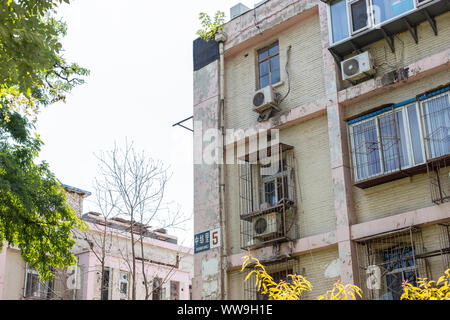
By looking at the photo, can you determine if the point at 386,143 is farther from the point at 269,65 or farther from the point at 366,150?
the point at 269,65

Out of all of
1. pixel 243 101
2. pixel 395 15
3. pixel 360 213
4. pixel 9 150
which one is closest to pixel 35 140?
pixel 9 150

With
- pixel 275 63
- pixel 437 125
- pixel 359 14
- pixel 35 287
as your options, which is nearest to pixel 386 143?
pixel 437 125

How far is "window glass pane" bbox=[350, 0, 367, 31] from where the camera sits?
1220cm

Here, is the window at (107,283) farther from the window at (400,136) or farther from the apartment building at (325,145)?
the window at (400,136)

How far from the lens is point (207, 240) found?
542 inches

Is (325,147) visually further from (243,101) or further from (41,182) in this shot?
(41,182)

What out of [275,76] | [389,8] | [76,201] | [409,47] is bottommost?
[409,47]

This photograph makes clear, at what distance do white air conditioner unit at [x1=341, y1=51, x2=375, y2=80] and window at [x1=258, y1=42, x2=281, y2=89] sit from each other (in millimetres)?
2142

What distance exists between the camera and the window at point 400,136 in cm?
1053

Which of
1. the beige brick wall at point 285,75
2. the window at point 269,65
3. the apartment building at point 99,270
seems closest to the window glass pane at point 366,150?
the beige brick wall at point 285,75

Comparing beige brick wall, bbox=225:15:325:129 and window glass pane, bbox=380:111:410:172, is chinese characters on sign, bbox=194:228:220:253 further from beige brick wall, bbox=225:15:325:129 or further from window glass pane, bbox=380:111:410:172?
window glass pane, bbox=380:111:410:172

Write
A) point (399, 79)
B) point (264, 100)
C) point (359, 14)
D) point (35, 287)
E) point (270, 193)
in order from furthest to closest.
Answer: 1. point (35, 287)
2. point (264, 100)
3. point (270, 193)
4. point (359, 14)
5. point (399, 79)

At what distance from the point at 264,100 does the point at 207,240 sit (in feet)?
11.2
